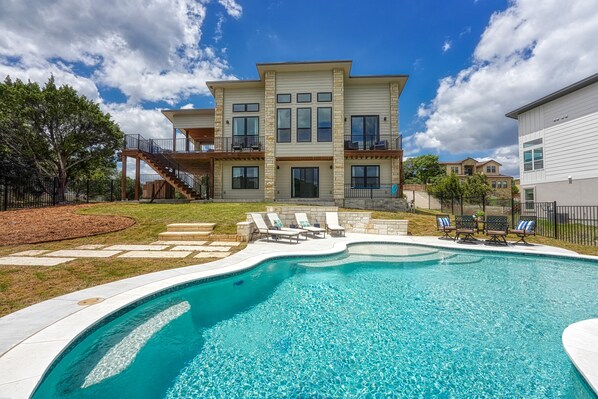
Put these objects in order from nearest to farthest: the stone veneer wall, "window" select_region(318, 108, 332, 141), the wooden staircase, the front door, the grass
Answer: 1. the grass
2. the stone veneer wall
3. the wooden staircase
4. "window" select_region(318, 108, 332, 141)
5. the front door

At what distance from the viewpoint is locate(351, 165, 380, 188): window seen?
19.0 meters

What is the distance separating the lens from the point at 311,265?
744 cm

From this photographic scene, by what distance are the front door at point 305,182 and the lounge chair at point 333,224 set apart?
21.5 ft

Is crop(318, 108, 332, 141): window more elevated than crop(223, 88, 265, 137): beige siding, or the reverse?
crop(223, 88, 265, 137): beige siding

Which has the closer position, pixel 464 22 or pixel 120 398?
pixel 120 398

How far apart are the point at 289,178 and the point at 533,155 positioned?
17.8 m

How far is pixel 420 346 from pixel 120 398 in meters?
3.60

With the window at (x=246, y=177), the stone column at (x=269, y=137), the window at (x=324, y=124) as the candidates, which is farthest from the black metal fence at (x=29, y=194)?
the window at (x=324, y=124)

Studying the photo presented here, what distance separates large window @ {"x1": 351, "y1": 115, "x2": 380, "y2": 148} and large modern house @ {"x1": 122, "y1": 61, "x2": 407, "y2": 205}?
0.24ft

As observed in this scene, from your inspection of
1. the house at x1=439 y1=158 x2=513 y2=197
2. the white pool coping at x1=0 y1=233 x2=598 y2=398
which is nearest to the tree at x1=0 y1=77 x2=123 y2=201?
the white pool coping at x1=0 y1=233 x2=598 y2=398

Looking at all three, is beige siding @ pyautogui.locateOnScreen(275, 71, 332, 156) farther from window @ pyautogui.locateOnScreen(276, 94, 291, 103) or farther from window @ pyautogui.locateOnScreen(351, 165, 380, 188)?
window @ pyautogui.locateOnScreen(351, 165, 380, 188)

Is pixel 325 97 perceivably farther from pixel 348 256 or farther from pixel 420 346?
pixel 420 346

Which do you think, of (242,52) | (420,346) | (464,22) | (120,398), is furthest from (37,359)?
(464,22)

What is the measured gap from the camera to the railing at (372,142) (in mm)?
18114
